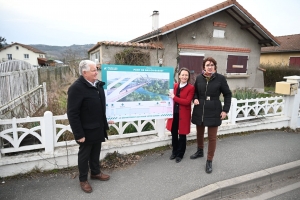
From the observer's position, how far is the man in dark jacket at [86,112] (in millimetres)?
2514

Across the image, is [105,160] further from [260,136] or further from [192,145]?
[260,136]

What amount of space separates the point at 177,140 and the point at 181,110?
2.09 ft

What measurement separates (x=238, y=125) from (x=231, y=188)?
2351mm

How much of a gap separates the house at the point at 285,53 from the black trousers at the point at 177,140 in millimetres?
19781

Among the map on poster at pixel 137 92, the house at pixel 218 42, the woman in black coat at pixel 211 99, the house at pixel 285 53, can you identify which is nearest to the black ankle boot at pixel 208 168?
the woman in black coat at pixel 211 99

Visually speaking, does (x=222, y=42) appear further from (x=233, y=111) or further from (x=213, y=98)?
(x=213, y=98)

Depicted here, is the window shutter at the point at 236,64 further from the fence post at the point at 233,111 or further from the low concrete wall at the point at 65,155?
the low concrete wall at the point at 65,155

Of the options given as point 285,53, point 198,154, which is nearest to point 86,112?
point 198,154

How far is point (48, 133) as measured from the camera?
328 centimetres

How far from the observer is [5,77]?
5121 millimetres

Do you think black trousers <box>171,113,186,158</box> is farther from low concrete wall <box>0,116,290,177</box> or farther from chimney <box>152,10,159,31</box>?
chimney <box>152,10,159,31</box>

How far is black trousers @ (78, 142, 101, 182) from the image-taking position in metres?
2.76

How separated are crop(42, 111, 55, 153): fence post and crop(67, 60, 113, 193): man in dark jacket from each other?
2.75 feet

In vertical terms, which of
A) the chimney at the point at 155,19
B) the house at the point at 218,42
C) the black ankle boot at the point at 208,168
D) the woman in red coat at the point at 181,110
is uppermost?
the chimney at the point at 155,19
